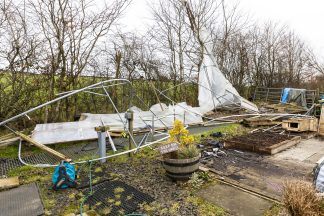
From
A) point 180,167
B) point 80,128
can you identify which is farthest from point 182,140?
point 80,128

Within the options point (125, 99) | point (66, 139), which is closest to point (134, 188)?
point (66, 139)

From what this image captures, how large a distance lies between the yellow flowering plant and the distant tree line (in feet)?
15.8

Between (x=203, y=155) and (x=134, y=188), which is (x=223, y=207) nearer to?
(x=134, y=188)

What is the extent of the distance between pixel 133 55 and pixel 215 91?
163 inches

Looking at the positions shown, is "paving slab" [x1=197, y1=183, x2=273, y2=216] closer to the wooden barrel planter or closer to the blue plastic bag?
the wooden barrel planter

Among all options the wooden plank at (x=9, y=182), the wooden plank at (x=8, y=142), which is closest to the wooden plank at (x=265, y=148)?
the wooden plank at (x=9, y=182)

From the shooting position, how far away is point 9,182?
12.9 ft

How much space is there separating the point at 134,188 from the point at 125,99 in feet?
21.3

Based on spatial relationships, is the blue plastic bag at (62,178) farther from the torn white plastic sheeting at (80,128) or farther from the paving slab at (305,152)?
the paving slab at (305,152)

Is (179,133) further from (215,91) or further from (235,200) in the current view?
(215,91)

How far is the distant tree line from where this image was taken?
6.77 metres

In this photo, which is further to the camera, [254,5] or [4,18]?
[254,5]

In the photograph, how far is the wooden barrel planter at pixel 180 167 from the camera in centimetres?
391

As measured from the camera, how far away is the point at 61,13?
23.9 feet
